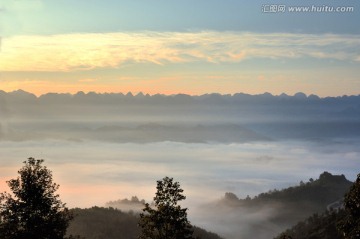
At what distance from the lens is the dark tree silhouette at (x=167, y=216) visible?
131ft

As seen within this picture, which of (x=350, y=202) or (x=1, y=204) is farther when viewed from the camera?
(x=1, y=204)

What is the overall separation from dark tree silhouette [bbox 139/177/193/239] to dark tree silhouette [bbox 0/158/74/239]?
6.01 meters

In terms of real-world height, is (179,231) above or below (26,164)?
below

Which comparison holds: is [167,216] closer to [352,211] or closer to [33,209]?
[33,209]

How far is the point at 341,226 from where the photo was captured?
3262cm

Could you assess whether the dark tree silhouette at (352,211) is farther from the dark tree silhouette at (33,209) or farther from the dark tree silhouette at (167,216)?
the dark tree silhouette at (33,209)

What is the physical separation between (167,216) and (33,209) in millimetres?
10122

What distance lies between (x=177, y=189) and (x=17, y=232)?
39.6ft

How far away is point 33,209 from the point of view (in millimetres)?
40875

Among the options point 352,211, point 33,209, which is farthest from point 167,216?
point 352,211

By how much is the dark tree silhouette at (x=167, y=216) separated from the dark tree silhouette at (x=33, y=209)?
19.7 feet

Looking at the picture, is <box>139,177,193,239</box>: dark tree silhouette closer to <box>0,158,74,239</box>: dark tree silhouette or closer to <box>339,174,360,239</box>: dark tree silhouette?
<box>0,158,74,239</box>: dark tree silhouette

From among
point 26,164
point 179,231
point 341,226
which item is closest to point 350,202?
point 341,226

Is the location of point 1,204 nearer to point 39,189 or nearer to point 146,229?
point 39,189
